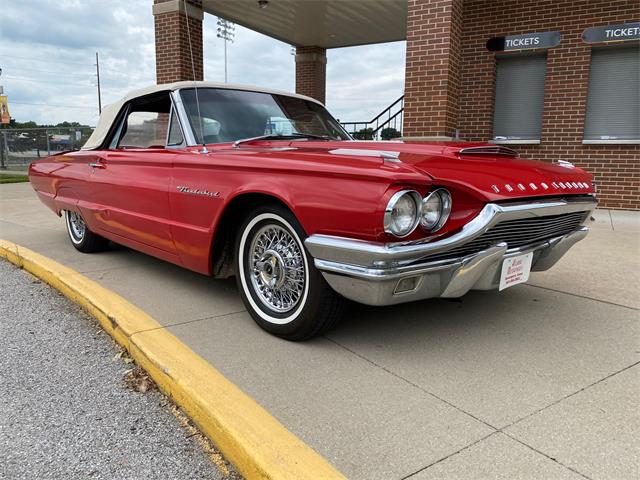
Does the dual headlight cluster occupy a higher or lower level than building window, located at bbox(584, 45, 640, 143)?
lower

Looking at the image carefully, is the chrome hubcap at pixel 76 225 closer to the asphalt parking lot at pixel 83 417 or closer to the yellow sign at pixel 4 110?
the asphalt parking lot at pixel 83 417

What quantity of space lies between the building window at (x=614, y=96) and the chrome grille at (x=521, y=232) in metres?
5.68

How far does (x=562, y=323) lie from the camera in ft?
10.8

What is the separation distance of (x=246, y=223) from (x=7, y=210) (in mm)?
7602

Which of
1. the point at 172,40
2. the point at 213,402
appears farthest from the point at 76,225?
the point at 172,40

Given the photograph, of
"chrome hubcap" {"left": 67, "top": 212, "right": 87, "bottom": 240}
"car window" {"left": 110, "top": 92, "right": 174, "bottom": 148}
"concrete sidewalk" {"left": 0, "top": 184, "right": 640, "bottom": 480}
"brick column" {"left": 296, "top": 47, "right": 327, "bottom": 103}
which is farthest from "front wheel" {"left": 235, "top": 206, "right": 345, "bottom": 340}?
"brick column" {"left": 296, "top": 47, "right": 327, "bottom": 103}

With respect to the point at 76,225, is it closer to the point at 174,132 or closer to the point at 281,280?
the point at 174,132

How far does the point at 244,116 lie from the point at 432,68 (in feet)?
12.6

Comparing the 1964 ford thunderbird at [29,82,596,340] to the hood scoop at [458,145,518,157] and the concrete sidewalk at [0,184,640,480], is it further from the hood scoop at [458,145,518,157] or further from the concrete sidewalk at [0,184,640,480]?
the concrete sidewalk at [0,184,640,480]

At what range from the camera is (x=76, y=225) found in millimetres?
5477

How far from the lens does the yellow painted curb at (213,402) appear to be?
182cm

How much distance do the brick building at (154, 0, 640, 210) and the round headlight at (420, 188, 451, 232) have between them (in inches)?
180

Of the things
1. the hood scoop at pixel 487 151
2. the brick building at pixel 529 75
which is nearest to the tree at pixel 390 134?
the brick building at pixel 529 75

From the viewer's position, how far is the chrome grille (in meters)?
2.55
